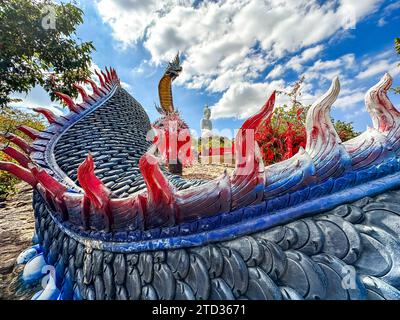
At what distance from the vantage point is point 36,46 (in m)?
5.89

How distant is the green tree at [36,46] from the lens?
5.22 metres

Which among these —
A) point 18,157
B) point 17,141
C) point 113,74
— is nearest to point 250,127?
point 18,157

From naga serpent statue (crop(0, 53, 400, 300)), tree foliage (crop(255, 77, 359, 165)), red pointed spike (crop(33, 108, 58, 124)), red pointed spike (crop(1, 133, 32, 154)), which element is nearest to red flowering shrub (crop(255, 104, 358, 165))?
tree foliage (crop(255, 77, 359, 165))

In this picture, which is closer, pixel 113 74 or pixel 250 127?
pixel 250 127

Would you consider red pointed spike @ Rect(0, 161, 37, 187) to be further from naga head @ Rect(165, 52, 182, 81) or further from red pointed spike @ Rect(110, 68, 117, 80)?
naga head @ Rect(165, 52, 182, 81)

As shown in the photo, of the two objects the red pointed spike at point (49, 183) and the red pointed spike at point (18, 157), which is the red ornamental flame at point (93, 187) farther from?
the red pointed spike at point (18, 157)

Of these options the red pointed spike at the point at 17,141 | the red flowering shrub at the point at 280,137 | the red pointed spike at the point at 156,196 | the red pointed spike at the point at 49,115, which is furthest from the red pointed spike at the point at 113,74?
the red pointed spike at the point at 156,196

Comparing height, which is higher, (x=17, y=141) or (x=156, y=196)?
(x=17, y=141)

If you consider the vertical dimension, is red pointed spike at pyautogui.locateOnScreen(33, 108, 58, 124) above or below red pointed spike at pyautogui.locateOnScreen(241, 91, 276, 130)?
above

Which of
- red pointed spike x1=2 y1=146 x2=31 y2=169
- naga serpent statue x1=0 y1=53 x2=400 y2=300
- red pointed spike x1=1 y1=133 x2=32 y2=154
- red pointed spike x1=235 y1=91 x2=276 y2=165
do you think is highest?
red pointed spike x1=1 y1=133 x2=32 y2=154

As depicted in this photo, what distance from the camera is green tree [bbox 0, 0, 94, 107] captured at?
17.1ft

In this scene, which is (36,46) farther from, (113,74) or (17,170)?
(17,170)
